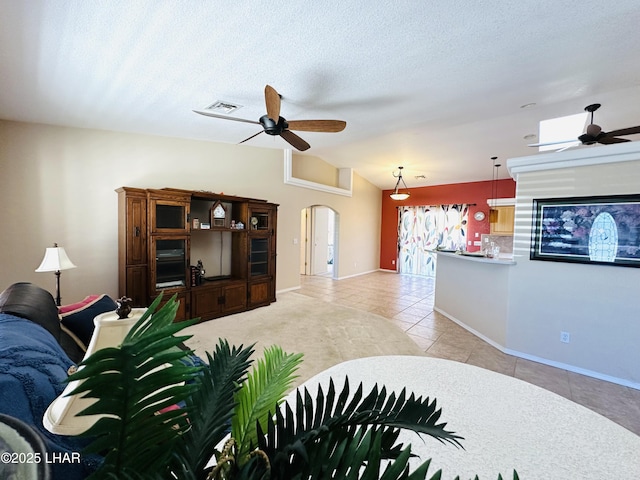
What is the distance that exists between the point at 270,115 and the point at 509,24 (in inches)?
76.5

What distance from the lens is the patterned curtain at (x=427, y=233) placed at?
7637 mm

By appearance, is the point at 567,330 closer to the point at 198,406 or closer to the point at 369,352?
the point at 369,352

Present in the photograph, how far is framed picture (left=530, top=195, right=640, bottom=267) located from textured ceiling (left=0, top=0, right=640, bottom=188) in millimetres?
1272

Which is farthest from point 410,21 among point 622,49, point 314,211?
point 314,211

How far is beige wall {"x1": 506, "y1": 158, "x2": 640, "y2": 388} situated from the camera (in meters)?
2.60

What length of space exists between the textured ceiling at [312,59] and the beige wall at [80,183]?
0.83 ft

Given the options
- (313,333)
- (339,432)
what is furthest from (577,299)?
(339,432)

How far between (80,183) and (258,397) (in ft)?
13.8

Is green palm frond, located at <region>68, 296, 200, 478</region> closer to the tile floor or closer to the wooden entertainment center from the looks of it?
the wooden entertainment center

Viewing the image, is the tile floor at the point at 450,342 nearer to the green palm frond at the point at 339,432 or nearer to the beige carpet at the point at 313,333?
the beige carpet at the point at 313,333

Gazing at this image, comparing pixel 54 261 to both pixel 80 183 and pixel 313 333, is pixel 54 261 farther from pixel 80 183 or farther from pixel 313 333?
pixel 313 333

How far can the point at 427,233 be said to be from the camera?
8.19 m

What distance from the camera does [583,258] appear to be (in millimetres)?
2795

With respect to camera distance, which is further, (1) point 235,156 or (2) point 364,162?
(2) point 364,162
